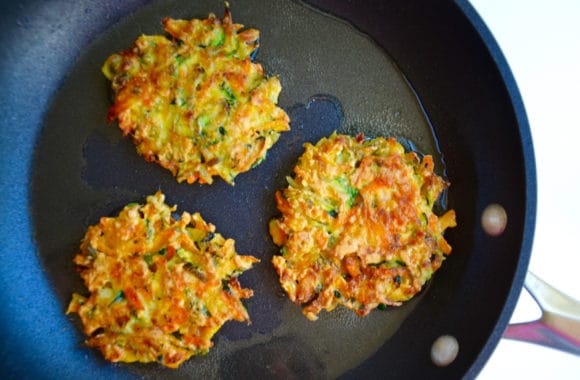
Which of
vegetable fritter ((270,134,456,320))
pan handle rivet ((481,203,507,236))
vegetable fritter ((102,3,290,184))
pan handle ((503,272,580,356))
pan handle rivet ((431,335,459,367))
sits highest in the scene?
vegetable fritter ((102,3,290,184))

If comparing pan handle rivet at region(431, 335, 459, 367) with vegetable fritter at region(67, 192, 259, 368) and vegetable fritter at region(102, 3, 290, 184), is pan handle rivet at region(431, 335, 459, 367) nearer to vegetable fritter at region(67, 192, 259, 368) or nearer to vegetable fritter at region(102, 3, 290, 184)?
vegetable fritter at region(67, 192, 259, 368)

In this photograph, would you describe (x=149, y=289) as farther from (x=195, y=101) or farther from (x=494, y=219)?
(x=494, y=219)

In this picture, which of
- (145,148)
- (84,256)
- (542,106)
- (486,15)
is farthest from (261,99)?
(542,106)

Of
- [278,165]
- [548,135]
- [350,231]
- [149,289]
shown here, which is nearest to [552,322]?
[548,135]

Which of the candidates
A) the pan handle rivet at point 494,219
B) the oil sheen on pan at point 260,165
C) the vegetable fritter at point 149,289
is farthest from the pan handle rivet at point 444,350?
the vegetable fritter at point 149,289

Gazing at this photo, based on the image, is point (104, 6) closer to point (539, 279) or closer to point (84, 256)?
point (84, 256)

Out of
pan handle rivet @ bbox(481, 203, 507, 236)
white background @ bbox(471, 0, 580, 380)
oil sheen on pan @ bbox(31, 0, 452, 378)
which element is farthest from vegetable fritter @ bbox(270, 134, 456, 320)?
white background @ bbox(471, 0, 580, 380)

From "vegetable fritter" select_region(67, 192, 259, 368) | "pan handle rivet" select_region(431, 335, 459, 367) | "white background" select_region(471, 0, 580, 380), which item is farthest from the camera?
"white background" select_region(471, 0, 580, 380)

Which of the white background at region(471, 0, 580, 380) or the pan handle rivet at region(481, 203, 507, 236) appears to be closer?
the pan handle rivet at region(481, 203, 507, 236)
